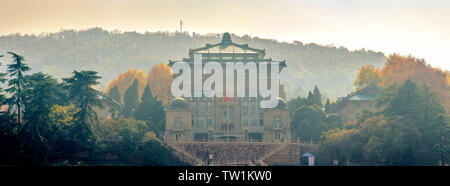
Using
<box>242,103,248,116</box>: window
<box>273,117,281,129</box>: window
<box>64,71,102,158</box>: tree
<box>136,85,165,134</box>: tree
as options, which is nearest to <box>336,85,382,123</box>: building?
<box>273,117,281,129</box>: window

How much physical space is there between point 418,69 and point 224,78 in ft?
115

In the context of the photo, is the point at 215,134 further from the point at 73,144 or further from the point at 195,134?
the point at 73,144

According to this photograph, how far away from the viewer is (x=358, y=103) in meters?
109

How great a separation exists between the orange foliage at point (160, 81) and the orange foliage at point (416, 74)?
4289 cm

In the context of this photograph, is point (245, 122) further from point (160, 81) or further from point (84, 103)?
point (160, 81)

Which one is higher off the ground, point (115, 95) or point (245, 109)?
point (115, 95)

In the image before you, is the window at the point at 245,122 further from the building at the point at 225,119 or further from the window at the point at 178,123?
the window at the point at 178,123

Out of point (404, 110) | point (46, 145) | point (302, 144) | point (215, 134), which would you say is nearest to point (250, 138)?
point (215, 134)

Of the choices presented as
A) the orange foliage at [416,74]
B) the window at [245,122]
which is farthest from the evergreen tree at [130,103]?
the orange foliage at [416,74]

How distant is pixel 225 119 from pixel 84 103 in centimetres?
2797

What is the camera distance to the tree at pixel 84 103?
82000 mm

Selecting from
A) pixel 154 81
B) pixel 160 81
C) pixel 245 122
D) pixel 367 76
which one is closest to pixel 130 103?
pixel 245 122
